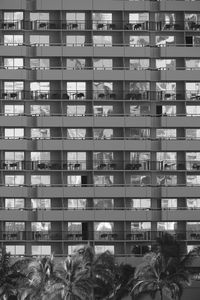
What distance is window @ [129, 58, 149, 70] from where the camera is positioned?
112 meters

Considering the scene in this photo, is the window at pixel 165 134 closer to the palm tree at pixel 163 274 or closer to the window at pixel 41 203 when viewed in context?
the window at pixel 41 203

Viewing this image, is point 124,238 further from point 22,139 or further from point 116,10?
point 116,10

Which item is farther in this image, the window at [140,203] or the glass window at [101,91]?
the glass window at [101,91]

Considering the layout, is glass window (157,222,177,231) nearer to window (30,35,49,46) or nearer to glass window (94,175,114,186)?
glass window (94,175,114,186)

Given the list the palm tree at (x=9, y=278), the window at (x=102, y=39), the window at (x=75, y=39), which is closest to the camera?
the palm tree at (x=9, y=278)

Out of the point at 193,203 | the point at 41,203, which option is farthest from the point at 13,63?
the point at 193,203

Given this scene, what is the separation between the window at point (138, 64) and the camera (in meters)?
112

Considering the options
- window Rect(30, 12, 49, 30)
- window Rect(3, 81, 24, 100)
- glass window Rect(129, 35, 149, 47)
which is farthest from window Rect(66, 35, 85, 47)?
window Rect(3, 81, 24, 100)

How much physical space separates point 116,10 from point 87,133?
36.5 ft

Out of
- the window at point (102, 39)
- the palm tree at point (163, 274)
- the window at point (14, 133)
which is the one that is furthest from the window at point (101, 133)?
the palm tree at point (163, 274)

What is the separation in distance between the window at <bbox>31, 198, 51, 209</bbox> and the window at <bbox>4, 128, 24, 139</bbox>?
5648 millimetres

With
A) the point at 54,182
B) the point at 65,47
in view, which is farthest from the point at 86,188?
the point at 65,47

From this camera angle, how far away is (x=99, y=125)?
110062mm

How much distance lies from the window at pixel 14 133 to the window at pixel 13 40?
7.53 m
